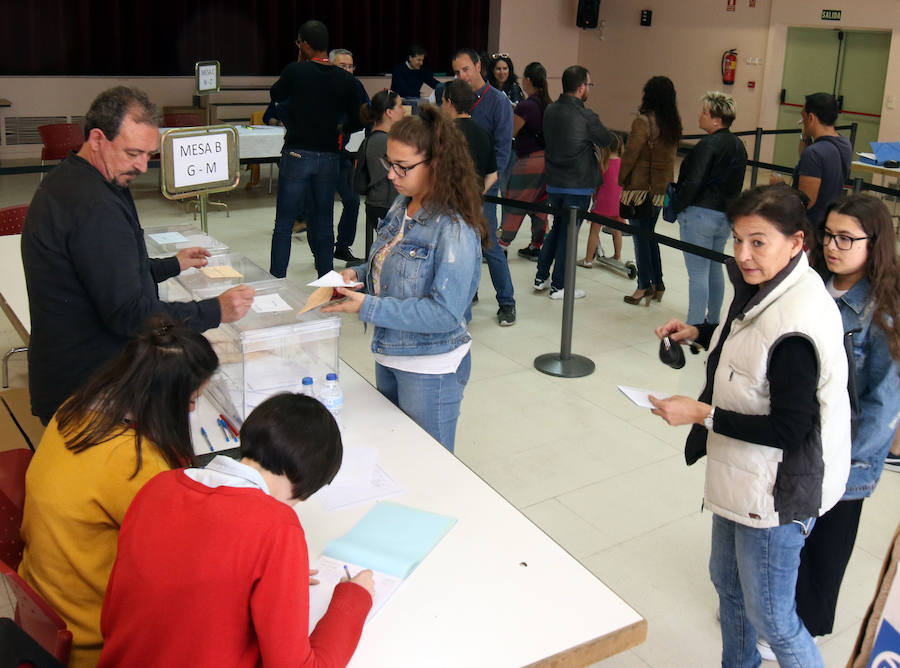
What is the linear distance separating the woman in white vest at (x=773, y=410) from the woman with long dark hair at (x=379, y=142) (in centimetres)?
326

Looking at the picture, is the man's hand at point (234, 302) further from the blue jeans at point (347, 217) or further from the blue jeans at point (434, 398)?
the blue jeans at point (347, 217)

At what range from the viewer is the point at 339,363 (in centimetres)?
303

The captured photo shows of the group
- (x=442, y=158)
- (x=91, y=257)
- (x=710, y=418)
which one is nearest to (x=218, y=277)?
(x=91, y=257)

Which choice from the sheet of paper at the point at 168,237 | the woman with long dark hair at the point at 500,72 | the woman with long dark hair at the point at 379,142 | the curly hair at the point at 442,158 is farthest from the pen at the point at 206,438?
the woman with long dark hair at the point at 500,72

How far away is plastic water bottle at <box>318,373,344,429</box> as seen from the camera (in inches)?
101

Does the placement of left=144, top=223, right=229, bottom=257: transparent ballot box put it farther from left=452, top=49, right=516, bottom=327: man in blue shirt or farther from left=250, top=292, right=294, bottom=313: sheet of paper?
left=452, top=49, right=516, bottom=327: man in blue shirt

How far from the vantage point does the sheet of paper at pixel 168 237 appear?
388cm

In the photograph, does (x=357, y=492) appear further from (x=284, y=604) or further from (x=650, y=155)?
(x=650, y=155)

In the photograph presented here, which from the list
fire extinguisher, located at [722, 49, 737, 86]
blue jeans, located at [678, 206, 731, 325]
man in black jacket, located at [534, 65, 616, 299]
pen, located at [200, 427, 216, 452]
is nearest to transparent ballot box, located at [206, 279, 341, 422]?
pen, located at [200, 427, 216, 452]

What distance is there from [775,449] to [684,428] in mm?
2238

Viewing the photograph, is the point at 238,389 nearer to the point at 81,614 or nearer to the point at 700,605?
the point at 81,614

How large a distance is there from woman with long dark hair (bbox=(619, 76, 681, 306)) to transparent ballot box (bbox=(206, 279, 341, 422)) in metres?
3.16

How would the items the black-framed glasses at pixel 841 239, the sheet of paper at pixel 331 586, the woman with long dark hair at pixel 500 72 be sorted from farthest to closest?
1. the woman with long dark hair at pixel 500 72
2. the black-framed glasses at pixel 841 239
3. the sheet of paper at pixel 331 586

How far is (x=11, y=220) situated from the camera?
4.72 metres
